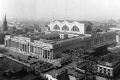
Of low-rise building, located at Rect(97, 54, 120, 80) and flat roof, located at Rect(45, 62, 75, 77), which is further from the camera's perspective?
flat roof, located at Rect(45, 62, 75, 77)

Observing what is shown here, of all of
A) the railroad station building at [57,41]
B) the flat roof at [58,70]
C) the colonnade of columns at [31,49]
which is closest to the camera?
the flat roof at [58,70]

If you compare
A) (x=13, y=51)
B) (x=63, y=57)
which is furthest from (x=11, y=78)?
(x=13, y=51)

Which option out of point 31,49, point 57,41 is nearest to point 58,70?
point 57,41

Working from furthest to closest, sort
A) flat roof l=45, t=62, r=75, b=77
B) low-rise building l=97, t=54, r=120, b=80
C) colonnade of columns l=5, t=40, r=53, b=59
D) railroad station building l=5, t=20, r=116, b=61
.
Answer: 1. railroad station building l=5, t=20, r=116, b=61
2. colonnade of columns l=5, t=40, r=53, b=59
3. flat roof l=45, t=62, r=75, b=77
4. low-rise building l=97, t=54, r=120, b=80

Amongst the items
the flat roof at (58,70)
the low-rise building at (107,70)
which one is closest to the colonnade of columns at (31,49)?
the flat roof at (58,70)

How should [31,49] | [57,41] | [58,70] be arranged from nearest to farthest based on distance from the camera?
[58,70]
[57,41]
[31,49]

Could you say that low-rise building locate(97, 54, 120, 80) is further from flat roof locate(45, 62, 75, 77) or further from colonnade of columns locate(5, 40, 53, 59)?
colonnade of columns locate(5, 40, 53, 59)

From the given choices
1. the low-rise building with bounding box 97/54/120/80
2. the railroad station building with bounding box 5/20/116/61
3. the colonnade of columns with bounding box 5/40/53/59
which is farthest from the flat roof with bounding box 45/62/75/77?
the low-rise building with bounding box 97/54/120/80

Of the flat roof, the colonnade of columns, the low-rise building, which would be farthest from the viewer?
the colonnade of columns

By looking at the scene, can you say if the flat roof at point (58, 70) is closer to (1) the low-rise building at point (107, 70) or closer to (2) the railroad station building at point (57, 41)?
(2) the railroad station building at point (57, 41)

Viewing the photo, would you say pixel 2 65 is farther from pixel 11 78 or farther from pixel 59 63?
pixel 59 63

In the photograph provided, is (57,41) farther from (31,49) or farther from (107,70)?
(107,70)
